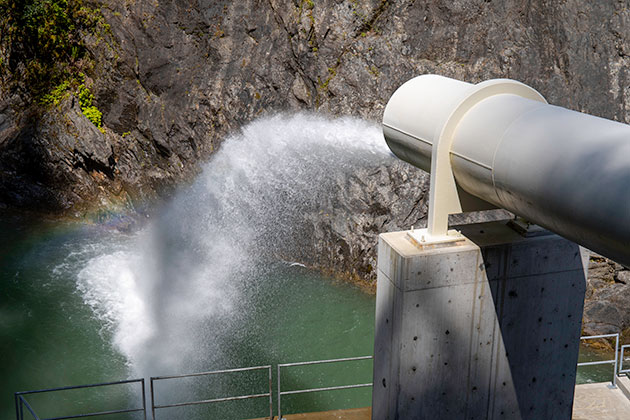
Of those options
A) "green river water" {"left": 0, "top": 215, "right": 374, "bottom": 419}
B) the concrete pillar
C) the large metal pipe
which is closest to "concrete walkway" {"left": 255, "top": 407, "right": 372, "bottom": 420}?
the concrete pillar

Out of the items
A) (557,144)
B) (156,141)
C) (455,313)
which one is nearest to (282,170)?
(156,141)

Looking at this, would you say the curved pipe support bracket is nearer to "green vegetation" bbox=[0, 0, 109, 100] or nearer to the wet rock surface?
the wet rock surface

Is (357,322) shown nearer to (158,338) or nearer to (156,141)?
(158,338)

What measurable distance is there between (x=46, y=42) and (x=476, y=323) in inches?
695

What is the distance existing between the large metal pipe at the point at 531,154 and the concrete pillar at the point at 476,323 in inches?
26.1

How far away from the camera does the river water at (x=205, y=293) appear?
12352 mm

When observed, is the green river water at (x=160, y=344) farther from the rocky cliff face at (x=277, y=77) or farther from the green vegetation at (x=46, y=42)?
the green vegetation at (x=46, y=42)

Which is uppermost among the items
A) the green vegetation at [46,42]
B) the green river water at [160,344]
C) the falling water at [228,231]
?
the green vegetation at [46,42]

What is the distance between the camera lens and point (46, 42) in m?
19.5

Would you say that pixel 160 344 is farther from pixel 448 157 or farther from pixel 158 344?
pixel 448 157

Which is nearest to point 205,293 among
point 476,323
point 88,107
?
point 88,107

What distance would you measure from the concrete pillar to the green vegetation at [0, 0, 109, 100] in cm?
1645

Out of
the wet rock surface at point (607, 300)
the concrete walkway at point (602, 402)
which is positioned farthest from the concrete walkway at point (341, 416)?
the wet rock surface at point (607, 300)

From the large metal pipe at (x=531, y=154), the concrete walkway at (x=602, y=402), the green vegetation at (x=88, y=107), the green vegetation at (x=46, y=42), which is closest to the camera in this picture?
the large metal pipe at (x=531, y=154)
